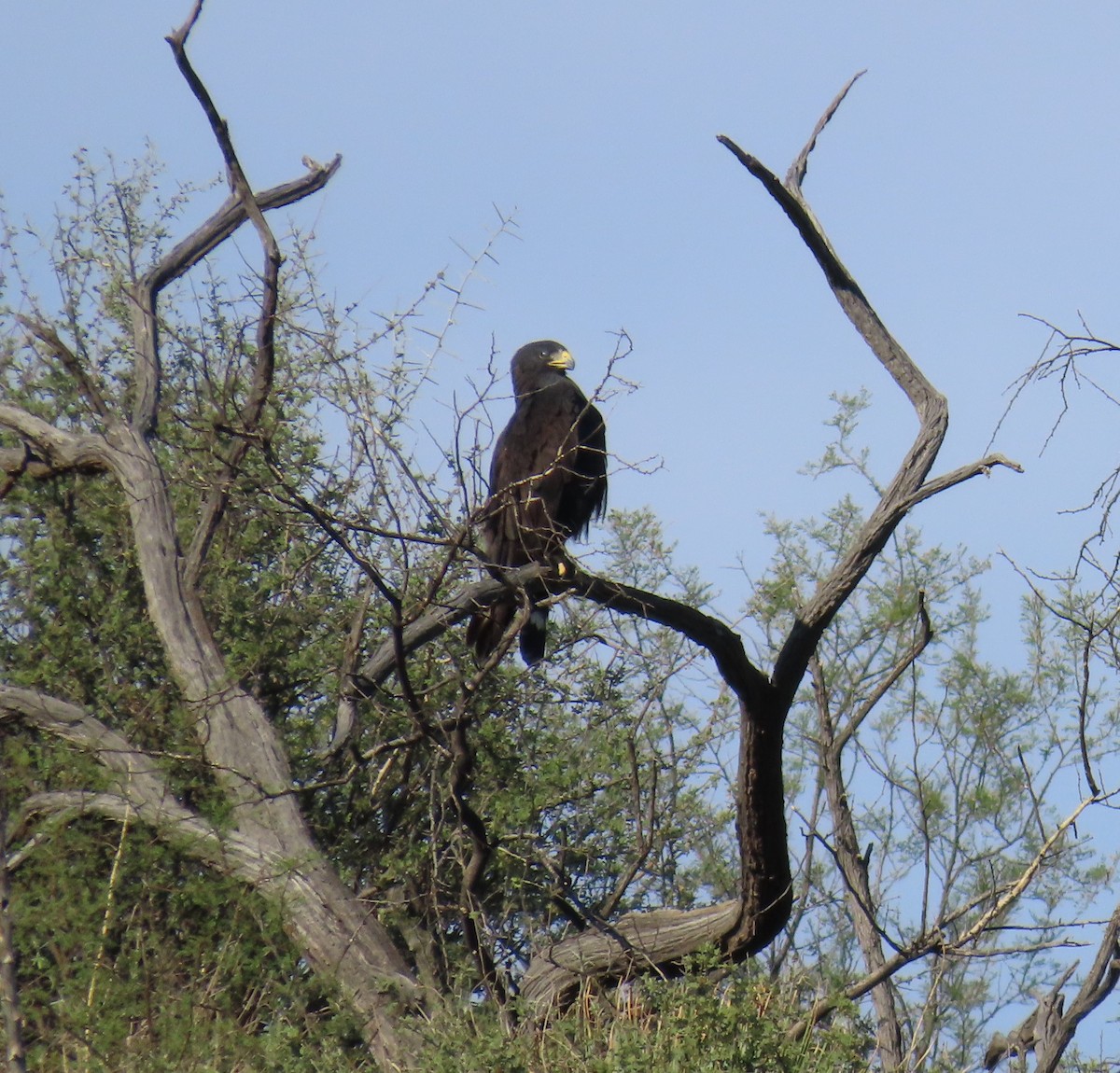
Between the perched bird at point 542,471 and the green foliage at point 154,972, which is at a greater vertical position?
the perched bird at point 542,471

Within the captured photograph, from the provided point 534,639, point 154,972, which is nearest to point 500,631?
point 534,639

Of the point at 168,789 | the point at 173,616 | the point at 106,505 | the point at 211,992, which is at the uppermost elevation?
the point at 106,505

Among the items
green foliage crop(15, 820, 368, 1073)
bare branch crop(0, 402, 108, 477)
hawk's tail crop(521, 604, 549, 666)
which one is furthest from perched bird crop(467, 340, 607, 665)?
bare branch crop(0, 402, 108, 477)

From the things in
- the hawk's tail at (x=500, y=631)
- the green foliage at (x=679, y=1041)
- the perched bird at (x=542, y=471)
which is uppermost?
the perched bird at (x=542, y=471)

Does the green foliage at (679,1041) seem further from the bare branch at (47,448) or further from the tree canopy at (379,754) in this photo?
the bare branch at (47,448)

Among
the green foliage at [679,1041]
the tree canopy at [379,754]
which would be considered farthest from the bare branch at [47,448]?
the green foliage at [679,1041]

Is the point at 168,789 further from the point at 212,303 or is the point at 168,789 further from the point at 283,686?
the point at 212,303

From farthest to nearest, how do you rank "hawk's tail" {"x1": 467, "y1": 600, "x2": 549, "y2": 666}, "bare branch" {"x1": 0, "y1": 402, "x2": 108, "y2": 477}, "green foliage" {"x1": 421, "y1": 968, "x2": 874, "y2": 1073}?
"bare branch" {"x1": 0, "y1": 402, "x2": 108, "y2": 477}
"hawk's tail" {"x1": 467, "y1": 600, "x2": 549, "y2": 666}
"green foliage" {"x1": 421, "y1": 968, "x2": 874, "y2": 1073}

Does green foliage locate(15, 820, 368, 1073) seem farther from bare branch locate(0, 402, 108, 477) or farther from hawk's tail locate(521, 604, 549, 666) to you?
bare branch locate(0, 402, 108, 477)

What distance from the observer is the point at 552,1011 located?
439 centimetres

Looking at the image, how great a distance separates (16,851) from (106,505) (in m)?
1.78

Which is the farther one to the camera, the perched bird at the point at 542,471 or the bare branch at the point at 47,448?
the bare branch at the point at 47,448

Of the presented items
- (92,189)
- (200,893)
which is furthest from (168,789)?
(92,189)

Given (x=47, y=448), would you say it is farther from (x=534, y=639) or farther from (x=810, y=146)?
(x=810, y=146)
